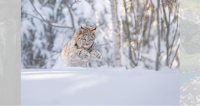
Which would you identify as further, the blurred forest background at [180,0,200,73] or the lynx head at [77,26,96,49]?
the lynx head at [77,26,96,49]

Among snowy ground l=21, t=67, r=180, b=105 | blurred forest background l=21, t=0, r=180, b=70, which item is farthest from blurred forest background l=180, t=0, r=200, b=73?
blurred forest background l=21, t=0, r=180, b=70

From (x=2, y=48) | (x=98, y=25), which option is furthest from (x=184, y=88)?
(x=2, y=48)

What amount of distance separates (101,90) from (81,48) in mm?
697

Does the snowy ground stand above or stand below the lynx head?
below

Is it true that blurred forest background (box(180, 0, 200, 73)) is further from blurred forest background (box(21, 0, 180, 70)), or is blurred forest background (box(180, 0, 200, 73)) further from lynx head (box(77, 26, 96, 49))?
lynx head (box(77, 26, 96, 49))

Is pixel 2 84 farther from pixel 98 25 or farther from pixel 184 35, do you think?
pixel 184 35

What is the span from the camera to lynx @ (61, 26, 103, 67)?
181 cm

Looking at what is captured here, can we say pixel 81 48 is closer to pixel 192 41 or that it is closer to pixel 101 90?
pixel 101 90

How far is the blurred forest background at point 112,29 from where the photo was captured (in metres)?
→ 2.16

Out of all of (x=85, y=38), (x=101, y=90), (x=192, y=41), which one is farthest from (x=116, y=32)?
(x=101, y=90)

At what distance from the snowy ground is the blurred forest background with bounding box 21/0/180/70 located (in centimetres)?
82

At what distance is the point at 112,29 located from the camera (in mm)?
2154

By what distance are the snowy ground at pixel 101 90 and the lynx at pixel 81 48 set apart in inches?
17.0

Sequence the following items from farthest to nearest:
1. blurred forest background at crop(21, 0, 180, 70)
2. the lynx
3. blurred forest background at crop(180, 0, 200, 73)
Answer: blurred forest background at crop(21, 0, 180, 70), the lynx, blurred forest background at crop(180, 0, 200, 73)
